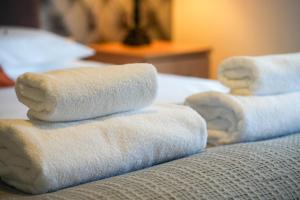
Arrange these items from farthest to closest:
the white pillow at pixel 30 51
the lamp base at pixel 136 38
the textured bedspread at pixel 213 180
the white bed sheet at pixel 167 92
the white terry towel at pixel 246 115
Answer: the lamp base at pixel 136 38 < the white pillow at pixel 30 51 < the white bed sheet at pixel 167 92 < the white terry towel at pixel 246 115 < the textured bedspread at pixel 213 180

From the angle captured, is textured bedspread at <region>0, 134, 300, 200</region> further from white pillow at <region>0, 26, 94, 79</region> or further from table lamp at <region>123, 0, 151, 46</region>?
table lamp at <region>123, 0, 151, 46</region>

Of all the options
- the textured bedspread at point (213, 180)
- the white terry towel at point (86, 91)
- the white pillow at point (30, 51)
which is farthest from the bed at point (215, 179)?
the white pillow at point (30, 51)

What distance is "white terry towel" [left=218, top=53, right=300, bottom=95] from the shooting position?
1.04 metres

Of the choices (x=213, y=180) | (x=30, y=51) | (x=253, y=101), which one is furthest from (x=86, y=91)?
(x=30, y=51)

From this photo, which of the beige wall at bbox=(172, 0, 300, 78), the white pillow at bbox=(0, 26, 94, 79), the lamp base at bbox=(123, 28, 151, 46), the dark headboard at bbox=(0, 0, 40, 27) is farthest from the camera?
the lamp base at bbox=(123, 28, 151, 46)

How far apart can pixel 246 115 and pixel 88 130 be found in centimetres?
33

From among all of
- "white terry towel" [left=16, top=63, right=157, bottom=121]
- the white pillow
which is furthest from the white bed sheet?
"white terry towel" [left=16, top=63, right=157, bottom=121]

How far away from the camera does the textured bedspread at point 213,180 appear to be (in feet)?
2.25

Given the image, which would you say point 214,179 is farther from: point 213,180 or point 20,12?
point 20,12

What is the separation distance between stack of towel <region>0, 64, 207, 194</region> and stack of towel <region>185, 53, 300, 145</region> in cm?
10

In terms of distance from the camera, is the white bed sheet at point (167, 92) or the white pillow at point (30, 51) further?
the white pillow at point (30, 51)

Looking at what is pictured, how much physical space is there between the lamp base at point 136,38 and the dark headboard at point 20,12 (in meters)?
0.53

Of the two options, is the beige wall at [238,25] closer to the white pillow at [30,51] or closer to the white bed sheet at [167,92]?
the white bed sheet at [167,92]

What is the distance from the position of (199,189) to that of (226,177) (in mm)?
61
